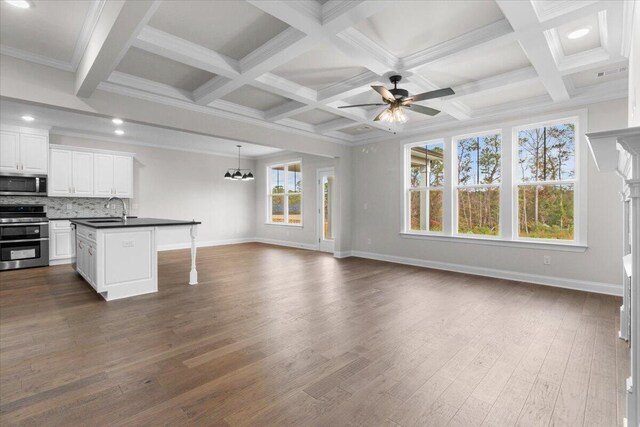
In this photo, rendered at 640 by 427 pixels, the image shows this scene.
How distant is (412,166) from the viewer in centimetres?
648

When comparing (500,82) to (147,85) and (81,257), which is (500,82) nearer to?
(147,85)

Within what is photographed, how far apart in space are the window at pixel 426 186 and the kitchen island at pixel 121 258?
4.38m

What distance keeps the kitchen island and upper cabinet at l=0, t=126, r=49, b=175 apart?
2725 millimetres

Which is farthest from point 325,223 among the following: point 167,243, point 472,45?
point 472,45

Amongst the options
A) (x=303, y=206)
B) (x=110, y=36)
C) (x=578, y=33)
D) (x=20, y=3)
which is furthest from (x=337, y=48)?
(x=303, y=206)

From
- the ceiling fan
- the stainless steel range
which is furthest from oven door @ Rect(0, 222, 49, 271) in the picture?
the ceiling fan

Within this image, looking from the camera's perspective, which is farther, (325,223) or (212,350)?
(325,223)

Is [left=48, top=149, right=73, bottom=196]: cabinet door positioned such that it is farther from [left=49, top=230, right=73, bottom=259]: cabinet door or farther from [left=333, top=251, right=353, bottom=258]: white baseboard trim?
[left=333, top=251, right=353, bottom=258]: white baseboard trim

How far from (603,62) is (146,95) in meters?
5.55

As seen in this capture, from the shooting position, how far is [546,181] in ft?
15.8

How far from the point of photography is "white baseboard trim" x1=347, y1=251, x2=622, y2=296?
169 inches

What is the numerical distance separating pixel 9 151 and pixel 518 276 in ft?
30.5

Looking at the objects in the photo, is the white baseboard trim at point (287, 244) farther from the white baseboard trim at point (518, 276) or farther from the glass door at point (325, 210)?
the white baseboard trim at point (518, 276)

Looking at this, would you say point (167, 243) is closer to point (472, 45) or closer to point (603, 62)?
point (472, 45)
